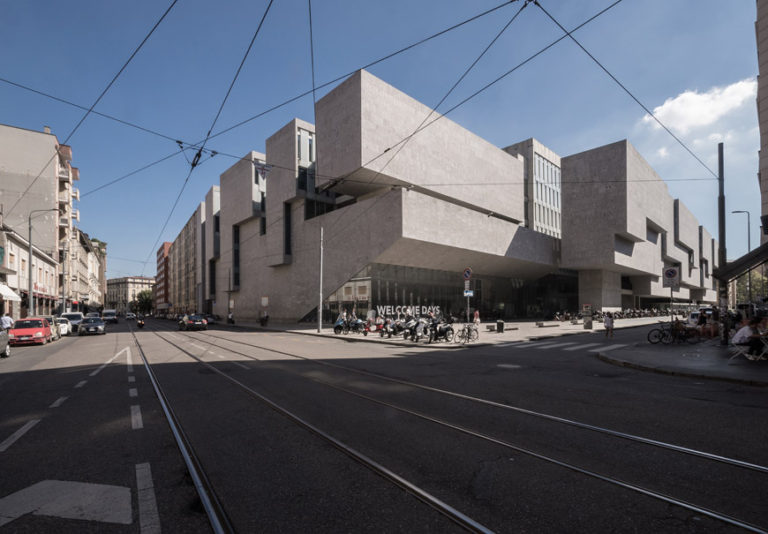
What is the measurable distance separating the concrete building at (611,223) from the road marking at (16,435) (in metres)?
51.8

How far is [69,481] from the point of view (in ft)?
12.5

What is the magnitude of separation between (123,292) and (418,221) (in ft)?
592

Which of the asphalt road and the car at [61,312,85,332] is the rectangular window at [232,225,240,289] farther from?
the asphalt road

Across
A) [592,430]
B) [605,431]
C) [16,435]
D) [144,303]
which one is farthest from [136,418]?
[144,303]

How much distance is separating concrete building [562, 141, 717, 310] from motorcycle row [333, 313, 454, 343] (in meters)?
32.2

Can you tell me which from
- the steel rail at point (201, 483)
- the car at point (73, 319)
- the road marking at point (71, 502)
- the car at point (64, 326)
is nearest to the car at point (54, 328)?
the car at point (64, 326)

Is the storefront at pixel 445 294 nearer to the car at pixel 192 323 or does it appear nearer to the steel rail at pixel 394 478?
the car at pixel 192 323

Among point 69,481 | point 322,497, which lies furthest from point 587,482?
point 69,481

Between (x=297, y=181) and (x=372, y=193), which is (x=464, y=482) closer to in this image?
(x=372, y=193)

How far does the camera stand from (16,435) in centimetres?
527

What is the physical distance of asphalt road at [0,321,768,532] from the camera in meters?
3.16

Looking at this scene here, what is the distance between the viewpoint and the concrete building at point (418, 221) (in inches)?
1476

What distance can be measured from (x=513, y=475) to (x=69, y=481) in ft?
13.5

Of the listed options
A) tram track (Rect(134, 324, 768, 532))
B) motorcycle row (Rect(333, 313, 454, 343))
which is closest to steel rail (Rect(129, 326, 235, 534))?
tram track (Rect(134, 324, 768, 532))
